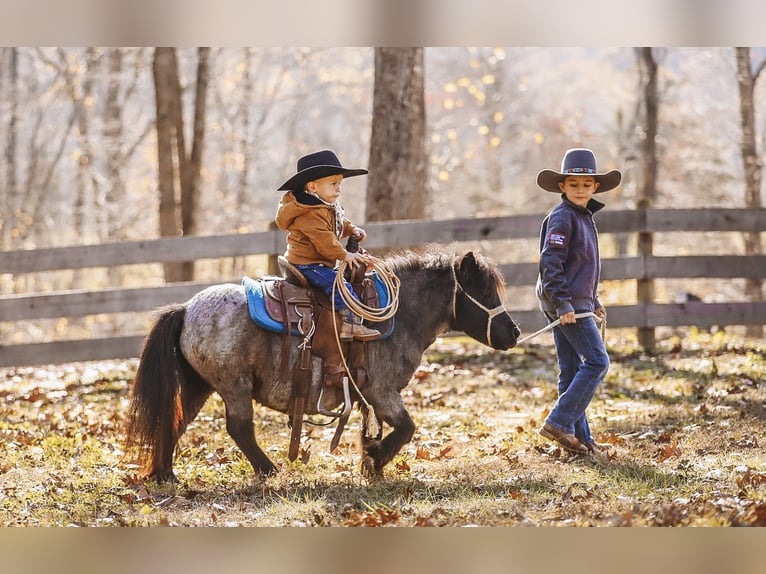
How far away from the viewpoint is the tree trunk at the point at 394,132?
35.2 feet

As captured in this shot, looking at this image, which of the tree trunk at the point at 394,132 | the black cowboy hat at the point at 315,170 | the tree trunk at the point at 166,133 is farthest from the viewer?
the tree trunk at the point at 166,133

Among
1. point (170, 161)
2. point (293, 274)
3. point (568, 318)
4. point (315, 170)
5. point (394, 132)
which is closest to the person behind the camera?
point (315, 170)

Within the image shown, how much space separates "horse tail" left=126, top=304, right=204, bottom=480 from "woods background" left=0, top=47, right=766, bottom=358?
46.0 ft

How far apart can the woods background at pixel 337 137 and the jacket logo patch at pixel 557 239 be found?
12486mm

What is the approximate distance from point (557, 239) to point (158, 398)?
114 inches

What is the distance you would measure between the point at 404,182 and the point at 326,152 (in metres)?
5.02

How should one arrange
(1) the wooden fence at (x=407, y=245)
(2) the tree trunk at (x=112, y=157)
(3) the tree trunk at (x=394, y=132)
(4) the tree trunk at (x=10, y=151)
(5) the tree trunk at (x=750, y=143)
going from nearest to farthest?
(1) the wooden fence at (x=407, y=245)
(3) the tree trunk at (x=394, y=132)
(5) the tree trunk at (x=750, y=143)
(2) the tree trunk at (x=112, y=157)
(4) the tree trunk at (x=10, y=151)

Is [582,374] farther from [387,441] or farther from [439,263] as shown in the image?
[387,441]

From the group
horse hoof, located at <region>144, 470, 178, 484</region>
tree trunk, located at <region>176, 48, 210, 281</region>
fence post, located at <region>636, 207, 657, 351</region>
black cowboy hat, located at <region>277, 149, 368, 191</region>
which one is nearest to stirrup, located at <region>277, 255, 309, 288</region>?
black cowboy hat, located at <region>277, 149, 368, 191</region>

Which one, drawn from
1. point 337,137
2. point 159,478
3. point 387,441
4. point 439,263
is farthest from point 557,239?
point 337,137

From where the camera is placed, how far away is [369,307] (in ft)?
19.4

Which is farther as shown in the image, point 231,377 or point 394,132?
point 394,132

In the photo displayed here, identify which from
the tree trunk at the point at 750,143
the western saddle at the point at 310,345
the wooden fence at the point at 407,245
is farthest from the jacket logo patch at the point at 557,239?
the tree trunk at the point at 750,143

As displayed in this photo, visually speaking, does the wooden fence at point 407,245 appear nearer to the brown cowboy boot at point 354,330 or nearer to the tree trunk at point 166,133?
the tree trunk at point 166,133
